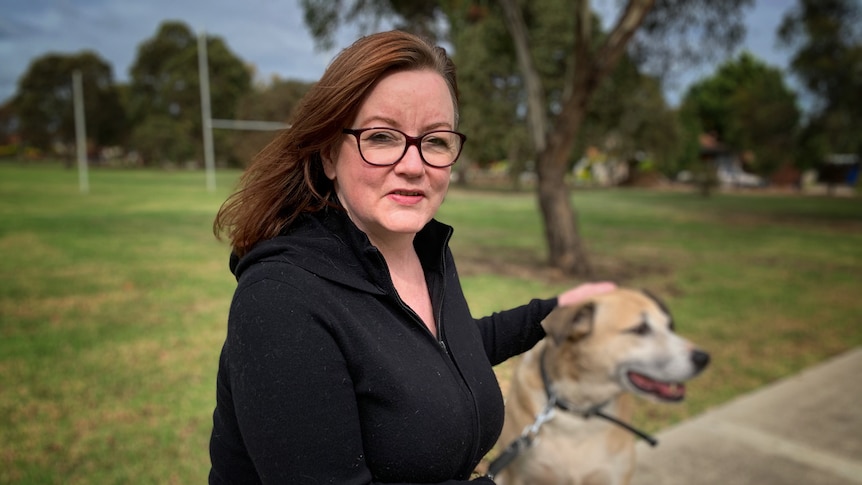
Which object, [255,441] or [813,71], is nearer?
[255,441]

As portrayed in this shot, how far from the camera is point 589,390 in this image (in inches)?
99.0

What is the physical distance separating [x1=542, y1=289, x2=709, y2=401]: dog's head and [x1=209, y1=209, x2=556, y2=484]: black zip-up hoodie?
4.14 ft

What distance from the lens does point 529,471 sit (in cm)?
247

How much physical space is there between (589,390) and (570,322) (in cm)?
39

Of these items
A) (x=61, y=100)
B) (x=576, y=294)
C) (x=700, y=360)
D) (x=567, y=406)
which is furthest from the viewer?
(x=61, y=100)

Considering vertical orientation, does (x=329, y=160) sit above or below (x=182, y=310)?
above

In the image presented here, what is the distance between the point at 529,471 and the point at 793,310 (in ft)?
22.0

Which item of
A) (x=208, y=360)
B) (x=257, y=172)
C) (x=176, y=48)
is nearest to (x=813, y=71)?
(x=208, y=360)

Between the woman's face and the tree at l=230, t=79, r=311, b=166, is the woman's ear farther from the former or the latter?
the tree at l=230, t=79, r=311, b=166

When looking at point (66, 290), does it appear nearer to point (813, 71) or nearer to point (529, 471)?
point (529, 471)

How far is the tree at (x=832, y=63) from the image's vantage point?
18.5 meters

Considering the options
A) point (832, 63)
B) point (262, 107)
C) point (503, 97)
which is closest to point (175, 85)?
point (262, 107)

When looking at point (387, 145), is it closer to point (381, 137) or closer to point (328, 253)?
point (381, 137)

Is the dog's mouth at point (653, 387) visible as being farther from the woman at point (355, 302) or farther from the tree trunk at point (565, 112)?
the tree trunk at point (565, 112)
